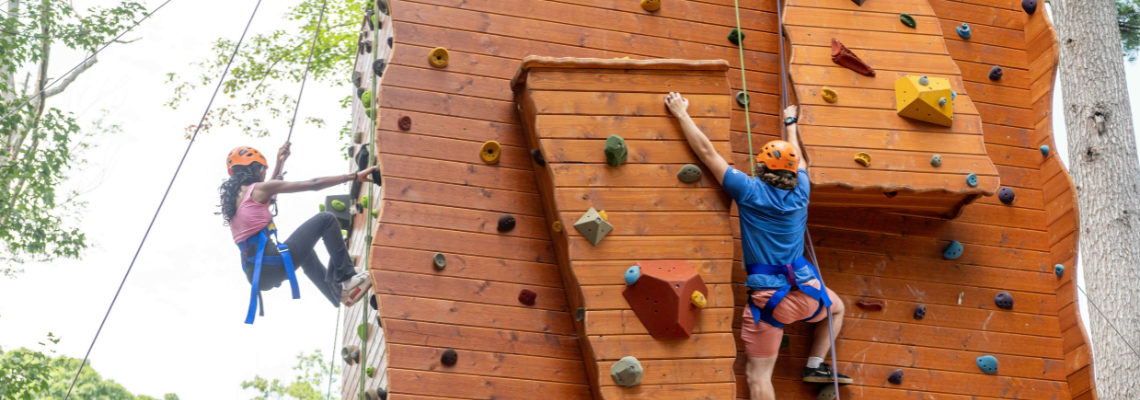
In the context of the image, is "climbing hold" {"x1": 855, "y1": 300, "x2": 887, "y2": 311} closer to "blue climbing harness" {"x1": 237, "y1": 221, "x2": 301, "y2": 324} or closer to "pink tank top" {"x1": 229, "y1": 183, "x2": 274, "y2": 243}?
"blue climbing harness" {"x1": 237, "y1": 221, "x2": 301, "y2": 324}

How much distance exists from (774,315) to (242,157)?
2760 mm

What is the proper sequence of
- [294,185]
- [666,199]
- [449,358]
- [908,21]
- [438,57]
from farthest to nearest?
[908,21] → [294,185] → [438,57] → [666,199] → [449,358]

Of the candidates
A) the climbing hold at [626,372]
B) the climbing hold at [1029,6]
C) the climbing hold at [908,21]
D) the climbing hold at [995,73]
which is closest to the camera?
the climbing hold at [626,372]

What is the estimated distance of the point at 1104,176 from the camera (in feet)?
22.1

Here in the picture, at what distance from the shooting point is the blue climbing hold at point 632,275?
14.1 feet

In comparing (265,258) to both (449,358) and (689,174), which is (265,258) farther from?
(689,174)

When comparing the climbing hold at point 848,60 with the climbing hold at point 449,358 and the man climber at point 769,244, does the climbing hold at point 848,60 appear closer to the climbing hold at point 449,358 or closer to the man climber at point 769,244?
the man climber at point 769,244

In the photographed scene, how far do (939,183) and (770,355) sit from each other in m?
1.18

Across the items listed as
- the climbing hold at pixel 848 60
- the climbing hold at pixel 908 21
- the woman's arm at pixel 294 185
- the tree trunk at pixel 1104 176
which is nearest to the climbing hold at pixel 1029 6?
the climbing hold at pixel 908 21

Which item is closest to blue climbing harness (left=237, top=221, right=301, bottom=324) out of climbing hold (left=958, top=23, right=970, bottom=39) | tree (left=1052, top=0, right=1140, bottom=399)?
climbing hold (left=958, top=23, right=970, bottom=39)

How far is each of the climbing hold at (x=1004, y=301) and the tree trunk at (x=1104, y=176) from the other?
5.18 feet

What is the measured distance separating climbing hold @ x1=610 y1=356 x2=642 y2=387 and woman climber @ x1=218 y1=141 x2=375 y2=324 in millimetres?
1511

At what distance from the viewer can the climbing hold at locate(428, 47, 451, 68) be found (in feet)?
15.6

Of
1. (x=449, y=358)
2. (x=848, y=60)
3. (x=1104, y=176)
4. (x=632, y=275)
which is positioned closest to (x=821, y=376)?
(x=632, y=275)
